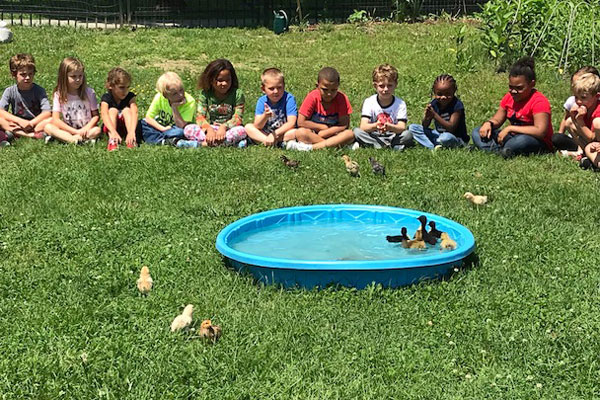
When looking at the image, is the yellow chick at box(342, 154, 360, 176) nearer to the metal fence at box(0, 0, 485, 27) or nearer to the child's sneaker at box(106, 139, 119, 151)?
the child's sneaker at box(106, 139, 119, 151)

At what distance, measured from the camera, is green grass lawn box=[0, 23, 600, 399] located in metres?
3.60

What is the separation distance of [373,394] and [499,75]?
9789 mm

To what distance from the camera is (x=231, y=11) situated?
22.6 metres

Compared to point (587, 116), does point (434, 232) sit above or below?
below

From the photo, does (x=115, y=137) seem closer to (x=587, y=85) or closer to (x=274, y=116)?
(x=274, y=116)

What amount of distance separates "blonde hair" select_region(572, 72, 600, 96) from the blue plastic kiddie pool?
10.1 ft

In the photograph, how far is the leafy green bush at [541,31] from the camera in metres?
11.6

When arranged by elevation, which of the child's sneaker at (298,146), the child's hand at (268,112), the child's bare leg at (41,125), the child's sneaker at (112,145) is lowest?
the child's sneaker at (112,145)

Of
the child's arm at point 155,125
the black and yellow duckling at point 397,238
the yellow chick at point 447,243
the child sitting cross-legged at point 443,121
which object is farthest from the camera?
the child's arm at point 155,125

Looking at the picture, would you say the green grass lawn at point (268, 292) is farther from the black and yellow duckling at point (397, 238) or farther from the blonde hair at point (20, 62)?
the blonde hair at point (20, 62)

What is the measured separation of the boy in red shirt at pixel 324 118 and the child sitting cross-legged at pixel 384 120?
0.63 ft

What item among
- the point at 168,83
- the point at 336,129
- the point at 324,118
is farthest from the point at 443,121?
the point at 168,83

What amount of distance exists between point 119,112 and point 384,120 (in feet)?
10.3

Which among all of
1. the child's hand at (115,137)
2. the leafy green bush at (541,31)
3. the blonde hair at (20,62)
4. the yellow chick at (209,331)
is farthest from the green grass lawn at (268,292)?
the leafy green bush at (541,31)
